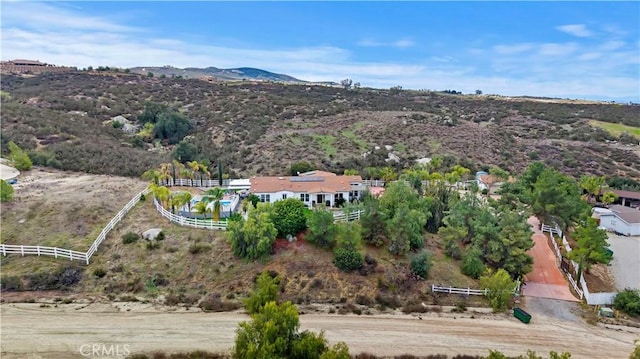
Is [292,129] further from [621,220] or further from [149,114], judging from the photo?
[621,220]

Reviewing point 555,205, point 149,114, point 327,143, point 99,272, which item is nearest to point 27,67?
point 149,114

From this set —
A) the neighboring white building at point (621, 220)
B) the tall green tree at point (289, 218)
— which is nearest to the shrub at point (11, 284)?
the tall green tree at point (289, 218)

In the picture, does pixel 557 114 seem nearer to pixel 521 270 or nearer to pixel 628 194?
pixel 628 194

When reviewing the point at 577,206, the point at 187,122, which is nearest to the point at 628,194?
the point at 577,206

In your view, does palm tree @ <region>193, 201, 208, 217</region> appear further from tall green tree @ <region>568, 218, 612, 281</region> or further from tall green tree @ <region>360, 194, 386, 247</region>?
tall green tree @ <region>568, 218, 612, 281</region>

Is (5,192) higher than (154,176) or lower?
lower

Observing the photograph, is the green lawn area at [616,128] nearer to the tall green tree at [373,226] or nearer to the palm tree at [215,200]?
the tall green tree at [373,226]
